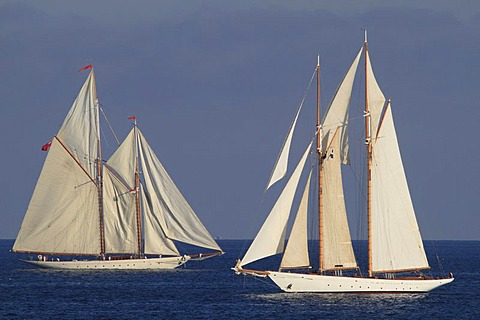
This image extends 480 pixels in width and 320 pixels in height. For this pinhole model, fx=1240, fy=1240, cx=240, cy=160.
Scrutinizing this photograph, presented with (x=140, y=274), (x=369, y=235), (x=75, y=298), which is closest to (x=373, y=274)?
(x=369, y=235)

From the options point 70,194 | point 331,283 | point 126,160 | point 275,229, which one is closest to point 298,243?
point 275,229

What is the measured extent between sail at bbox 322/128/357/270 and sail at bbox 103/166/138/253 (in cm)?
3926

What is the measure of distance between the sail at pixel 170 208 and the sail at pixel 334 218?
3120 cm

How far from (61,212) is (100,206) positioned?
4.31m

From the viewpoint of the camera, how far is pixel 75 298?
8138 cm

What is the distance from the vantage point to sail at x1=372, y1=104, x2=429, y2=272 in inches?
2918

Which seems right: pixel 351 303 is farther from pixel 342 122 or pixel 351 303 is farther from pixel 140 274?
pixel 140 274

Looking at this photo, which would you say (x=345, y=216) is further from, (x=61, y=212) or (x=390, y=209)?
(x=61, y=212)

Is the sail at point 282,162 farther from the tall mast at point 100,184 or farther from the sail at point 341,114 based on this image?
the tall mast at point 100,184

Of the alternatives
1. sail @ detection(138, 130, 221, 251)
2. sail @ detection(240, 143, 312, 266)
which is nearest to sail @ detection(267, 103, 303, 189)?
sail @ detection(240, 143, 312, 266)

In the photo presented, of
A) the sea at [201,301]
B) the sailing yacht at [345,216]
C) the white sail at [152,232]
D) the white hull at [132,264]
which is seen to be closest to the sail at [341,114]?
the sailing yacht at [345,216]

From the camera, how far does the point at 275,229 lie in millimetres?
70812

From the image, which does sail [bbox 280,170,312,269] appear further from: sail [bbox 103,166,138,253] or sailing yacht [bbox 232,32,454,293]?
sail [bbox 103,166,138,253]

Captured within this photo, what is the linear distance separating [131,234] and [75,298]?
2931 cm
